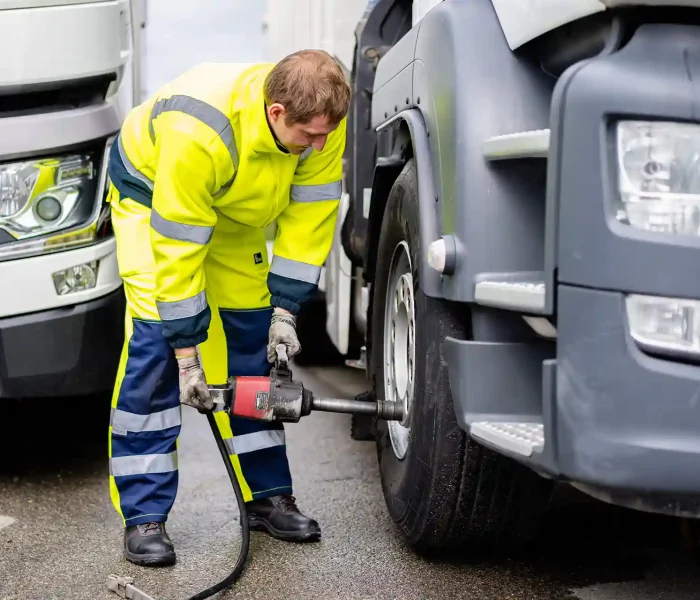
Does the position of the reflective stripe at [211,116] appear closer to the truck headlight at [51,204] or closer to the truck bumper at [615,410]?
the truck headlight at [51,204]

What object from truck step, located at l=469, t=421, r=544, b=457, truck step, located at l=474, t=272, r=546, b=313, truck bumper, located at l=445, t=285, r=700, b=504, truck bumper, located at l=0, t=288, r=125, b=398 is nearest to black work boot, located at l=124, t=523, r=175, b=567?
truck bumper, located at l=0, t=288, r=125, b=398

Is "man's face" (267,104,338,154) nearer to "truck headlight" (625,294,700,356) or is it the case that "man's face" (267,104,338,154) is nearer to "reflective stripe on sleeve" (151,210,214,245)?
"reflective stripe on sleeve" (151,210,214,245)

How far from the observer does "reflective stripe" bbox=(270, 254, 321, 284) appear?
302 cm

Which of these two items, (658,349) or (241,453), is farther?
(241,453)

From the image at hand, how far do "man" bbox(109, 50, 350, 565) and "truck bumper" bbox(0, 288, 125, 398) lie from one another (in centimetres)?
31

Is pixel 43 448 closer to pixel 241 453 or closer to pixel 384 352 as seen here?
pixel 241 453

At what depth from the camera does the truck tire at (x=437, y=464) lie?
7.95 ft

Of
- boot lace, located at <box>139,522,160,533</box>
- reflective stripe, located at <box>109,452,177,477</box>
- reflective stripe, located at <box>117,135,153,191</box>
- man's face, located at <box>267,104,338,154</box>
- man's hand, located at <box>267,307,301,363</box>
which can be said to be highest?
man's face, located at <box>267,104,338,154</box>

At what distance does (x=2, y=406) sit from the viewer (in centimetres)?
467

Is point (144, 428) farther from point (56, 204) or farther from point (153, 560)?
point (56, 204)

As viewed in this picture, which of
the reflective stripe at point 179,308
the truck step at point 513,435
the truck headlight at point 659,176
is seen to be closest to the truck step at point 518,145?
the truck headlight at point 659,176

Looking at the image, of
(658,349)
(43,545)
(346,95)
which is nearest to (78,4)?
(346,95)

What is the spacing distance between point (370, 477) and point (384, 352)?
0.76 meters

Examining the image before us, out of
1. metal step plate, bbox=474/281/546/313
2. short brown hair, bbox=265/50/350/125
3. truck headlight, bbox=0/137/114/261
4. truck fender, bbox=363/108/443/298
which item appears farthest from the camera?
truck headlight, bbox=0/137/114/261
